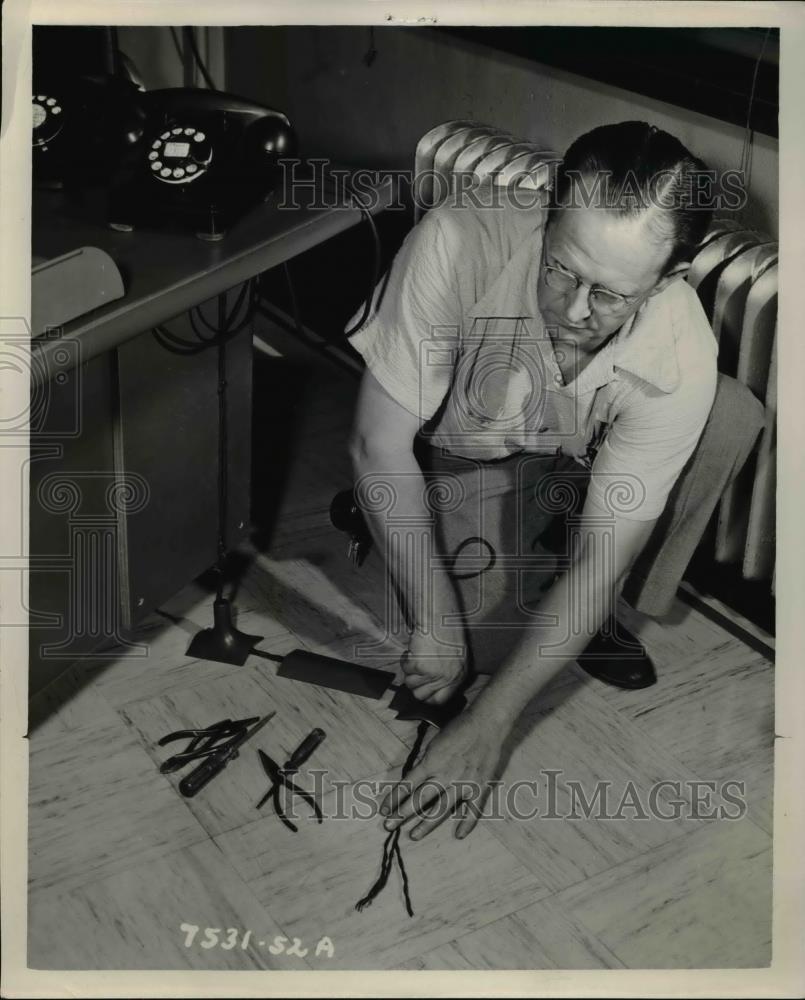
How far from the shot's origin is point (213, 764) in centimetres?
151

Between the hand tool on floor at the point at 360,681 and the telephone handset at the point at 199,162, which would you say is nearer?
A: the telephone handset at the point at 199,162

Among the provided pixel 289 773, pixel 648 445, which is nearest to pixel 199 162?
pixel 648 445

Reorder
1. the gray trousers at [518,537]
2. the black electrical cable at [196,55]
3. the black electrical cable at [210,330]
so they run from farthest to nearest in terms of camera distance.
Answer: the black electrical cable at [196,55] → the gray trousers at [518,537] → the black electrical cable at [210,330]

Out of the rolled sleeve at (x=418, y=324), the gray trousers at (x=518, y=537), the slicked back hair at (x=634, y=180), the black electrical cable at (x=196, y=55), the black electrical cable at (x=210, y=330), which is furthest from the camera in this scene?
the black electrical cable at (x=196, y=55)

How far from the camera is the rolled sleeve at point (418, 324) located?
145 centimetres

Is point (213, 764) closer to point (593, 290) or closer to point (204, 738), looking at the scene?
point (204, 738)

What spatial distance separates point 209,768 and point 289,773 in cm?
10

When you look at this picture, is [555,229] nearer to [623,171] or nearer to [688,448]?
[623,171]

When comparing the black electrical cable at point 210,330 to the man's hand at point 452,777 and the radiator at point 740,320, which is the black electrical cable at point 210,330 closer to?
the radiator at point 740,320

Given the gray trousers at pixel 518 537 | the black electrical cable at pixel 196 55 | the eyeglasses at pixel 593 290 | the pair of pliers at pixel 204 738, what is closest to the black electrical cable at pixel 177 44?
the black electrical cable at pixel 196 55

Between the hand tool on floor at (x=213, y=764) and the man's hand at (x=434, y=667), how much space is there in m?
0.21

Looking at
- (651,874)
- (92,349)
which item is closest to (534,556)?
(651,874)

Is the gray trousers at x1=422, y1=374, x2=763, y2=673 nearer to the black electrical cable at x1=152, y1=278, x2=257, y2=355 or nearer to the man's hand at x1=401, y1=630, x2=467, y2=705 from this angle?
the man's hand at x1=401, y1=630, x2=467, y2=705

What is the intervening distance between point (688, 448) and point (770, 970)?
63 centimetres
